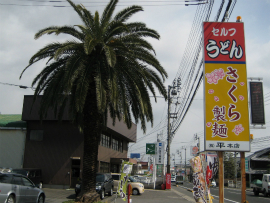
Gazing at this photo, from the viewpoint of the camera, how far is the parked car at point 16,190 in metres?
10.8

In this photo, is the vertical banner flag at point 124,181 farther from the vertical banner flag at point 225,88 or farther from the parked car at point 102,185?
the vertical banner flag at point 225,88

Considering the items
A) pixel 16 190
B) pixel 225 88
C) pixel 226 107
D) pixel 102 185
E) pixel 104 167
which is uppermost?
pixel 225 88

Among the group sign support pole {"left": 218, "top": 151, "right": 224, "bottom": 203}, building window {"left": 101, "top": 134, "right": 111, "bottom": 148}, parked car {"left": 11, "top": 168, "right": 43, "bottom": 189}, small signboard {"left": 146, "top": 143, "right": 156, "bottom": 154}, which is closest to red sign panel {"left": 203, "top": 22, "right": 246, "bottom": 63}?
sign support pole {"left": 218, "top": 151, "right": 224, "bottom": 203}

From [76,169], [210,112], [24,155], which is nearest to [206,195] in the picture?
[210,112]

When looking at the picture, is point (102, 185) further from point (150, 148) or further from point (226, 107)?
point (150, 148)

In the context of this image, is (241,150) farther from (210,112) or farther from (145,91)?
(145,91)

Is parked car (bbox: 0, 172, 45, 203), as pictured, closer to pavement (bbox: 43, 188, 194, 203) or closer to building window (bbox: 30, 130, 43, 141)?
pavement (bbox: 43, 188, 194, 203)

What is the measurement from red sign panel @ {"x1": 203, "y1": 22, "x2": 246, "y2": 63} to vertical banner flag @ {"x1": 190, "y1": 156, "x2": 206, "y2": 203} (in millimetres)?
3522

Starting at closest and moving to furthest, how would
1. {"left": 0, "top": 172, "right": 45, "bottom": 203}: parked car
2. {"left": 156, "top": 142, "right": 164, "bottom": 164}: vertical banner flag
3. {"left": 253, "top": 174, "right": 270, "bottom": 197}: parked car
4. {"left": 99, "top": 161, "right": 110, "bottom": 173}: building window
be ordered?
{"left": 0, "top": 172, "right": 45, "bottom": 203}: parked car, {"left": 253, "top": 174, "right": 270, "bottom": 197}: parked car, {"left": 99, "top": 161, "right": 110, "bottom": 173}: building window, {"left": 156, "top": 142, "right": 164, "bottom": 164}: vertical banner flag

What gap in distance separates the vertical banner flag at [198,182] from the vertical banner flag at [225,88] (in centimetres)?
65

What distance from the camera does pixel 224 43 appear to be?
9508mm

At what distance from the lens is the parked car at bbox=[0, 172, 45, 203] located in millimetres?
10800

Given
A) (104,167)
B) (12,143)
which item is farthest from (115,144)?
(12,143)

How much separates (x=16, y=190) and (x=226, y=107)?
898 cm
